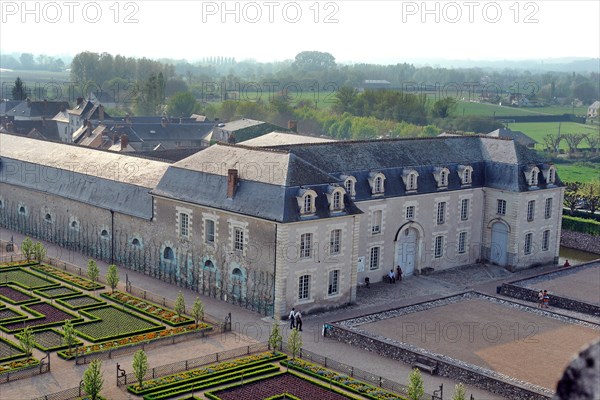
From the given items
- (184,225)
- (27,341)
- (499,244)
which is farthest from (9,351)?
(499,244)

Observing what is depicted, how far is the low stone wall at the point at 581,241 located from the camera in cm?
5766

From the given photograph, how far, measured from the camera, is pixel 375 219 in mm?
43719

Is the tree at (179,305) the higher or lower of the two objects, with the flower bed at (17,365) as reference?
higher

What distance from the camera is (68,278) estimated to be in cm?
4175

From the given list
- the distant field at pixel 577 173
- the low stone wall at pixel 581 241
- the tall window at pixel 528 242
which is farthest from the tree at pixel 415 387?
the distant field at pixel 577 173

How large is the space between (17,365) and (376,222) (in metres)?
21.0

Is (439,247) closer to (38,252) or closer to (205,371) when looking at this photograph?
(205,371)

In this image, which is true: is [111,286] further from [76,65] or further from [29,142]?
[76,65]

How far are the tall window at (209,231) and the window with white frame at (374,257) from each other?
29.2 ft

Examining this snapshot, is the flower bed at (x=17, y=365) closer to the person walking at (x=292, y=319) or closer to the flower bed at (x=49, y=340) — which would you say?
the flower bed at (x=49, y=340)

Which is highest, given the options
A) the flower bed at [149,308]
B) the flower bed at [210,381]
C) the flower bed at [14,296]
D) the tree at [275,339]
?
the tree at [275,339]

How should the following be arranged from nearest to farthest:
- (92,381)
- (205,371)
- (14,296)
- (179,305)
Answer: (92,381), (205,371), (179,305), (14,296)

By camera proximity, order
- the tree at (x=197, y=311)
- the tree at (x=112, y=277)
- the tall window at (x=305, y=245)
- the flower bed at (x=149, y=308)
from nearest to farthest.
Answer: the tree at (x=197, y=311)
the flower bed at (x=149, y=308)
the tall window at (x=305, y=245)
the tree at (x=112, y=277)

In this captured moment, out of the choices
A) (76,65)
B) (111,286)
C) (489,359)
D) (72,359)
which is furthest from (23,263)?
(76,65)
